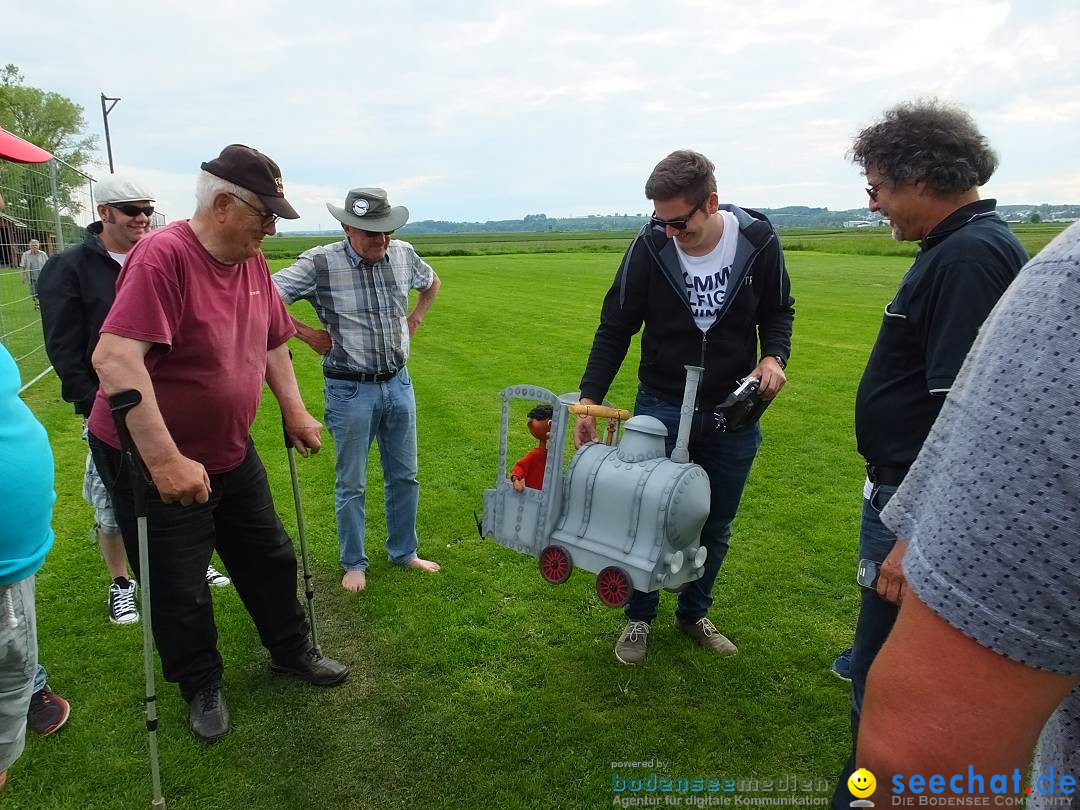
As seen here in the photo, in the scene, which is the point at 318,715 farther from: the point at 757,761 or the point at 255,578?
the point at 757,761

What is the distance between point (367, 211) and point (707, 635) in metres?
3.35

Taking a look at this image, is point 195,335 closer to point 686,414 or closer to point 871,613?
point 686,414

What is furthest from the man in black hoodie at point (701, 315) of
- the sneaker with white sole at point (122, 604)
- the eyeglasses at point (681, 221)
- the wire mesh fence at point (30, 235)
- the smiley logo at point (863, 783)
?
the wire mesh fence at point (30, 235)

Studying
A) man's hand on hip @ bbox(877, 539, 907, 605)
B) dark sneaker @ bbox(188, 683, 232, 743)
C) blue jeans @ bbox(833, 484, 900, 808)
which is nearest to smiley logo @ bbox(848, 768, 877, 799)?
man's hand on hip @ bbox(877, 539, 907, 605)

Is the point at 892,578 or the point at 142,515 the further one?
the point at 142,515

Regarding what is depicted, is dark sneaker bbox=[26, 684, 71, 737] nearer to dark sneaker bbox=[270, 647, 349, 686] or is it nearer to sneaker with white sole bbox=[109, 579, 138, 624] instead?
sneaker with white sole bbox=[109, 579, 138, 624]

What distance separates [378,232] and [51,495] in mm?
2509

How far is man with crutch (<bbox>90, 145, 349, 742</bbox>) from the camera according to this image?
283 cm

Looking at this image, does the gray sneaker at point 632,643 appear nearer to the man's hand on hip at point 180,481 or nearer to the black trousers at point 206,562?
the black trousers at point 206,562

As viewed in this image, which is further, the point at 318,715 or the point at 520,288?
the point at 520,288

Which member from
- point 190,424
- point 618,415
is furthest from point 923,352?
point 190,424

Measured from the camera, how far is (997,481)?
73 cm

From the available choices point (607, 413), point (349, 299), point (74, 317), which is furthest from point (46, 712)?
point (607, 413)

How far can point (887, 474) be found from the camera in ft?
8.86
